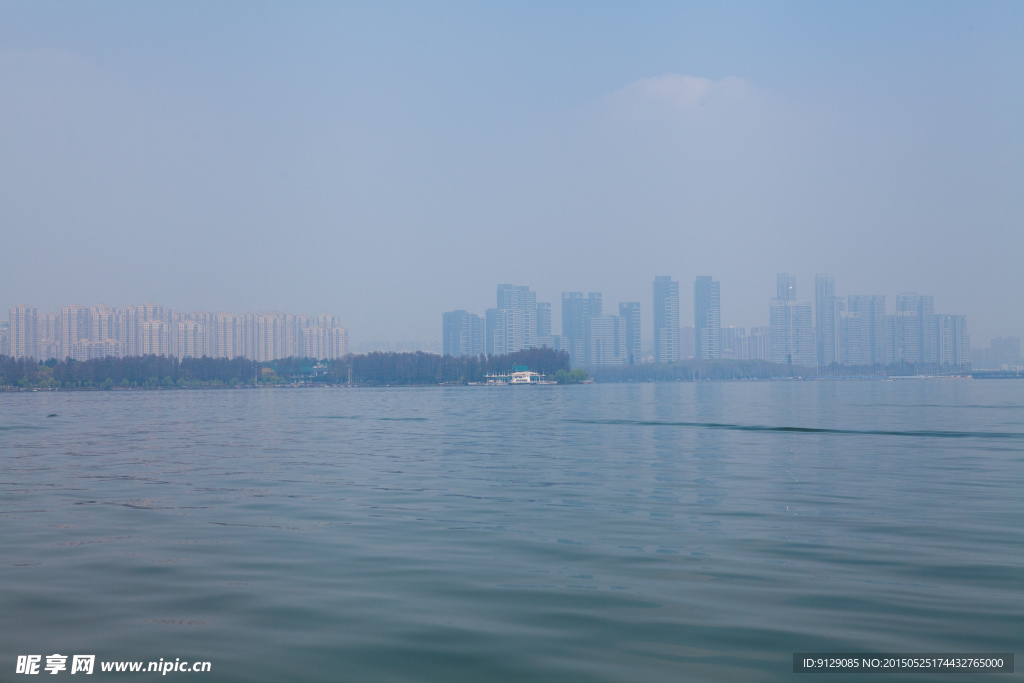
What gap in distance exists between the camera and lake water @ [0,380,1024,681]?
232 inches

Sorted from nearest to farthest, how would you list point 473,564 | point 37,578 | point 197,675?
1. point 197,675
2. point 37,578
3. point 473,564

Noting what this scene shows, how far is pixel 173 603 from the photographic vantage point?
7.15m

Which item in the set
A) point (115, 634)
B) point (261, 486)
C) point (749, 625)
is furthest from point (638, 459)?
point (115, 634)

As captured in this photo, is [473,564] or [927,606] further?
[473,564]

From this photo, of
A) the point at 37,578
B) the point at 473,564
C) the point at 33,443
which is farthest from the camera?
the point at 33,443

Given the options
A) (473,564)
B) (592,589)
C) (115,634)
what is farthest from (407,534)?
(115,634)

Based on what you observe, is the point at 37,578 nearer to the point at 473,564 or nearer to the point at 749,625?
the point at 473,564

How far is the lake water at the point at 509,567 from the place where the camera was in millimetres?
5891

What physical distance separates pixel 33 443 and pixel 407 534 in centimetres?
2397

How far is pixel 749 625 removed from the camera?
6.40 meters

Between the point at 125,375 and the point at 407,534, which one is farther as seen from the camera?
the point at 125,375

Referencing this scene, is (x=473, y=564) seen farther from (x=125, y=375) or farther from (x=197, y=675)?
(x=125, y=375)

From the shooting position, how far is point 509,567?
8625mm

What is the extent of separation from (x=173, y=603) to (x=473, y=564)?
312 centimetres
